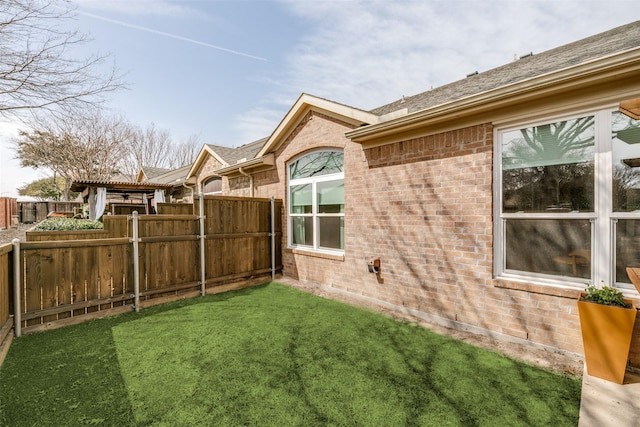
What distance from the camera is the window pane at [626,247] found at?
3104 mm

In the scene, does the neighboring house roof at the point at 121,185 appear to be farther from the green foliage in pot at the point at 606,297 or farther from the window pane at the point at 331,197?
the green foliage in pot at the point at 606,297

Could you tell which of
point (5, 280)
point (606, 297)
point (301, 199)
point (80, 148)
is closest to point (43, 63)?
point (5, 280)

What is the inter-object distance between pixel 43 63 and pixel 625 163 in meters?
11.6

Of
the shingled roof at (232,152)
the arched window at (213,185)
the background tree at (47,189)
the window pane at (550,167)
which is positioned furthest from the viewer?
the background tree at (47,189)

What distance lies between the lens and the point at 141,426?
2.36 meters

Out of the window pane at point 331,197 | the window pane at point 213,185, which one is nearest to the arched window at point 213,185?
the window pane at point 213,185

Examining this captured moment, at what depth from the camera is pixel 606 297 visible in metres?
2.88

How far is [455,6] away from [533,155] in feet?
13.2

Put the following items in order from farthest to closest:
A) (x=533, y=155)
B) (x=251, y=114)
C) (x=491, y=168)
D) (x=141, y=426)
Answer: (x=251, y=114), (x=491, y=168), (x=533, y=155), (x=141, y=426)

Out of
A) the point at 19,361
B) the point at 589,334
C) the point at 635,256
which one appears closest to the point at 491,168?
the point at 635,256

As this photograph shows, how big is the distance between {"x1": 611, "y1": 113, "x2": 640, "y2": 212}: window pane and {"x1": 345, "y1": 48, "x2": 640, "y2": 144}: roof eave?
0.57m

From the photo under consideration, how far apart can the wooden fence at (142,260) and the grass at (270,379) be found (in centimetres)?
50

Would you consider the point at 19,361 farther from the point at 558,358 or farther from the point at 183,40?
the point at 183,40

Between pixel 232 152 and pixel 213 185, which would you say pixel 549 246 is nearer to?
pixel 232 152
